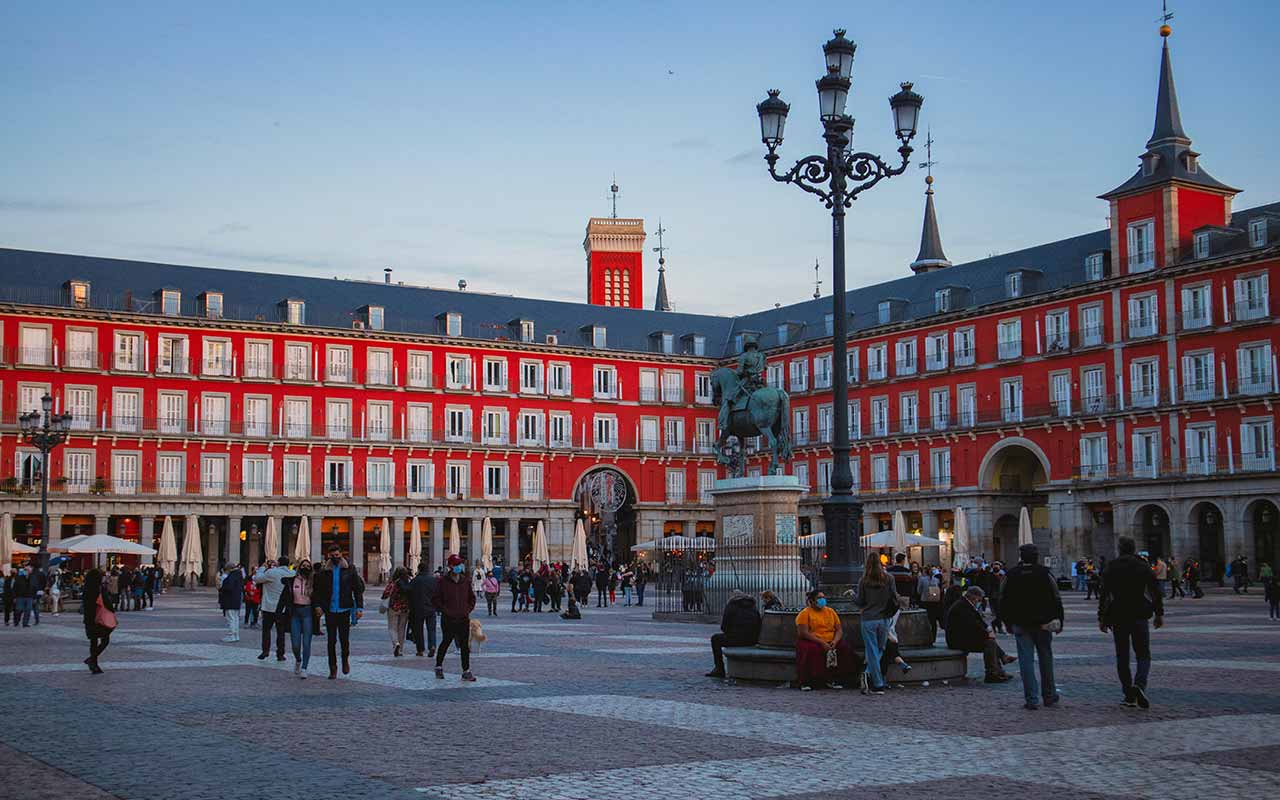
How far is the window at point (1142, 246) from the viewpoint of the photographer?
59531mm

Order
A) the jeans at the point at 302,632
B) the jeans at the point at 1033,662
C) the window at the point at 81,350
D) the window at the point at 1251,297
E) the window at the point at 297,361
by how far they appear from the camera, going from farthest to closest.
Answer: the window at the point at 297,361
the window at the point at 81,350
the window at the point at 1251,297
the jeans at the point at 302,632
the jeans at the point at 1033,662

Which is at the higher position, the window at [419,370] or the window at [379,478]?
the window at [419,370]

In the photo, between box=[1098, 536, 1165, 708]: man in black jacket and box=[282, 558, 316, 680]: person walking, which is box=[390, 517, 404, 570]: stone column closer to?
box=[282, 558, 316, 680]: person walking

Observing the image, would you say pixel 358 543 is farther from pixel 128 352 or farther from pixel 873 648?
pixel 873 648

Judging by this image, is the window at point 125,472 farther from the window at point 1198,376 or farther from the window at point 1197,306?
the window at point 1197,306

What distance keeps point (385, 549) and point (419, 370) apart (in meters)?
10.0

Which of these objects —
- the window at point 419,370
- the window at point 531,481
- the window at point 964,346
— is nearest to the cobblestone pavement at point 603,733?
the window at point 964,346

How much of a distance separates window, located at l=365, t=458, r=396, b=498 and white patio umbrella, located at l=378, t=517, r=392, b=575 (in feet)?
4.96

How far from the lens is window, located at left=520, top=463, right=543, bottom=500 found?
78688mm

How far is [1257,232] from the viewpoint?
56.2m

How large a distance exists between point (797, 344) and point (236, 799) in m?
71.1

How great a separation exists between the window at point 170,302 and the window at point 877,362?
36.2 metres

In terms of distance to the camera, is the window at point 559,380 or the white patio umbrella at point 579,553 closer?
the white patio umbrella at point 579,553

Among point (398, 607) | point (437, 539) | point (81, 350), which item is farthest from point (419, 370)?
point (398, 607)
